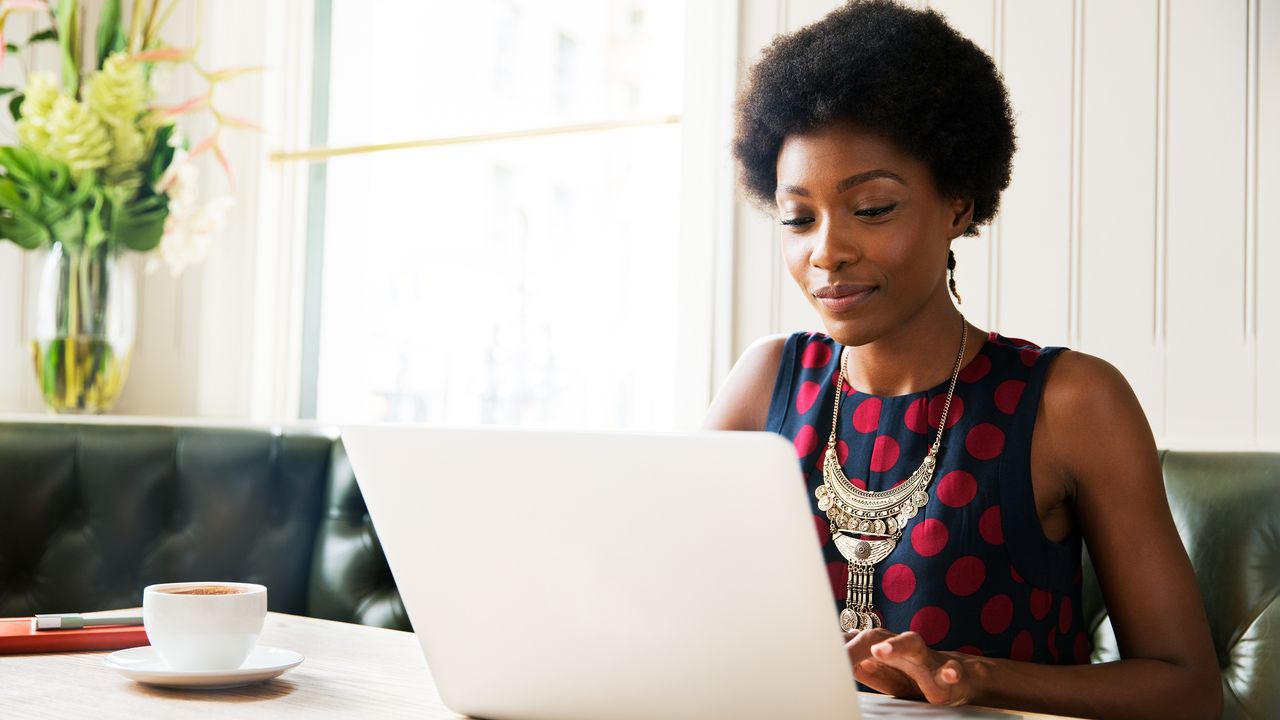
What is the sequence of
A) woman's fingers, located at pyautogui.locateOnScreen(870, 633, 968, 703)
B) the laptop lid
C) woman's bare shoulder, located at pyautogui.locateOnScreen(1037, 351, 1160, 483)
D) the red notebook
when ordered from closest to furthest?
1. the laptop lid
2. woman's fingers, located at pyautogui.locateOnScreen(870, 633, 968, 703)
3. the red notebook
4. woman's bare shoulder, located at pyautogui.locateOnScreen(1037, 351, 1160, 483)

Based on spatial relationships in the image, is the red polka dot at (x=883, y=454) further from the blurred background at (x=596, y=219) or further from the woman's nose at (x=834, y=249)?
the blurred background at (x=596, y=219)

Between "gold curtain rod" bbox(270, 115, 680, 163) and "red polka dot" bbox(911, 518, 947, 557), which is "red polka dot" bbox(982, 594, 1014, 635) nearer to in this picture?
"red polka dot" bbox(911, 518, 947, 557)

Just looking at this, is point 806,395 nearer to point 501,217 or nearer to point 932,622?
point 932,622

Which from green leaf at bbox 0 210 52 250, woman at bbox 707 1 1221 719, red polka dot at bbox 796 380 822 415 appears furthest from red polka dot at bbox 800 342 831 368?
green leaf at bbox 0 210 52 250

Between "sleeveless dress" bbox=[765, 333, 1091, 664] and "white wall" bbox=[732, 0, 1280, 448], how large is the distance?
0.42 m

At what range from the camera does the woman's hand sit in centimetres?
76

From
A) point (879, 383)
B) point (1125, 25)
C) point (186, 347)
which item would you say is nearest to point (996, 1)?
point (1125, 25)

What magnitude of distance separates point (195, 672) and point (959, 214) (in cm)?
90

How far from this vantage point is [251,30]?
2484mm

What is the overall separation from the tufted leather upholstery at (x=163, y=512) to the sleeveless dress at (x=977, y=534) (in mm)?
955

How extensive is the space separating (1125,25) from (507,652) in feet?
4.43

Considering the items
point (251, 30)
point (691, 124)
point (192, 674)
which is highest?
point (251, 30)

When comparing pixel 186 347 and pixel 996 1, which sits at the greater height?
pixel 996 1

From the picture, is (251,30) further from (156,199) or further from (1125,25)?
(1125,25)
